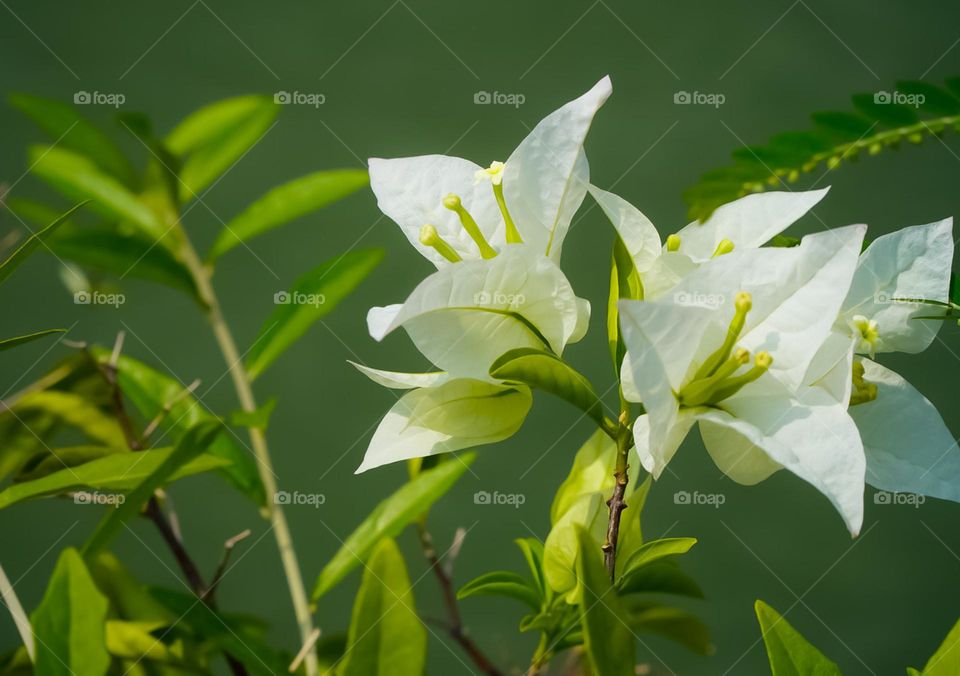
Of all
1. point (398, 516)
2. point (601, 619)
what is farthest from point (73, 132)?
point (601, 619)

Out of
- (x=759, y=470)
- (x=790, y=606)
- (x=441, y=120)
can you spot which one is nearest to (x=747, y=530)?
(x=790, y=606)

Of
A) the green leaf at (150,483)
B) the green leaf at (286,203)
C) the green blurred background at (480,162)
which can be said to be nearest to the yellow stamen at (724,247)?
the green leaf at (150,483)

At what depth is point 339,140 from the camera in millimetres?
1458

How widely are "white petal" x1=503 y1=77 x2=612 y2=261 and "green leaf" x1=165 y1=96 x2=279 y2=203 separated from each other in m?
0.53

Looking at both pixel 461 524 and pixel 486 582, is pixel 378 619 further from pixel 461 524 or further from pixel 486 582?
pixel 461 524

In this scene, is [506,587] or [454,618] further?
[454,618]

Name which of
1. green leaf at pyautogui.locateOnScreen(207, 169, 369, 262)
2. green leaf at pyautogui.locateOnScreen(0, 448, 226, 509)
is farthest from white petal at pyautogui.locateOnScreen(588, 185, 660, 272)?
green leaf at pyautogui.locateOnScreen(207, 169, 369, 262)

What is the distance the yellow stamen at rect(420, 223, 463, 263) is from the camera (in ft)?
1.77

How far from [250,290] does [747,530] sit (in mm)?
964

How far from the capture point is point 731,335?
0.47 metres

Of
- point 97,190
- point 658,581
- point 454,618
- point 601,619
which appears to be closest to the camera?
point 601,619

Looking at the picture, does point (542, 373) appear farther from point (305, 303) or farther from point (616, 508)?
point (305, 303)

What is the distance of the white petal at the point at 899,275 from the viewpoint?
535 mm

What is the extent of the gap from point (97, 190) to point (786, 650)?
2.58ft
